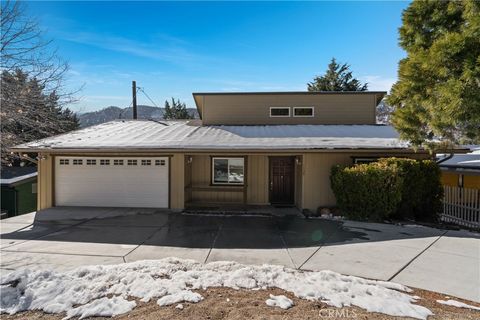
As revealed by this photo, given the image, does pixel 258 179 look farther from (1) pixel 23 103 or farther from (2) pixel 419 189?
(1) pixel 23 103

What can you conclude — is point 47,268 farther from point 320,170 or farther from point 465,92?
point 320,170

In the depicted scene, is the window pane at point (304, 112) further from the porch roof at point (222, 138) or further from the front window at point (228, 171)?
the front window at point (228, 171)

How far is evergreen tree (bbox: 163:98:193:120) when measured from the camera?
42350mm

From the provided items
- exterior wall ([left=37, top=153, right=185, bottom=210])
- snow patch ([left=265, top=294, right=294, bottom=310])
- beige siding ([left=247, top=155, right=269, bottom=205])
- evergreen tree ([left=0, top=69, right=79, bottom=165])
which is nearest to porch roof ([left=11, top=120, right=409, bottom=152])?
exterior wall ([left=37, top=153, right=185, bottom=210])

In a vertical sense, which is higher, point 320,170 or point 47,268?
point 320,170

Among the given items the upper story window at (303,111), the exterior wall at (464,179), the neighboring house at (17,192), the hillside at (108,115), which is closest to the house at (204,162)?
the upper story window at (303,111)

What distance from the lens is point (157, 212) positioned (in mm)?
10375

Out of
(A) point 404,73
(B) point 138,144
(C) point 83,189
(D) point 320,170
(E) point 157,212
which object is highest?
(A) point 404,73

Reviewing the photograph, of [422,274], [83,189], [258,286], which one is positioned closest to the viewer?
[258,286]

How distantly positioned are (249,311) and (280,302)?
0.49 m

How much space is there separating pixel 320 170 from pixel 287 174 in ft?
5.94

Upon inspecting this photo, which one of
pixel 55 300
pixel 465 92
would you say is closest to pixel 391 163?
pixel 465 92

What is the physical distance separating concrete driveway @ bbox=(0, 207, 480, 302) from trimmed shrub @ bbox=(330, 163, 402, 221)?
0.57 metres

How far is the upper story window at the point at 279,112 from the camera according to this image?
1381cm
